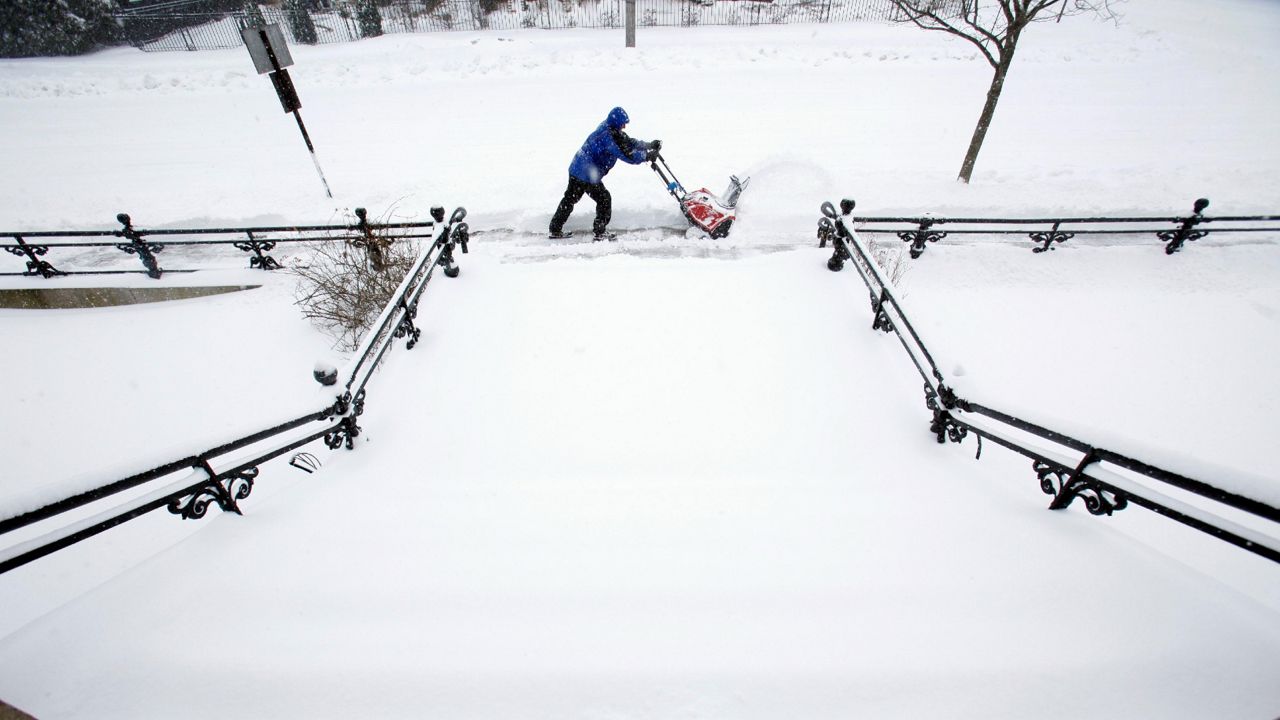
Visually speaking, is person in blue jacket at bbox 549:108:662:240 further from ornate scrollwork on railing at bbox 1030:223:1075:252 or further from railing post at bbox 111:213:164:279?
railing post at bbox 111:213:164:279

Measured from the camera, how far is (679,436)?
3715mm

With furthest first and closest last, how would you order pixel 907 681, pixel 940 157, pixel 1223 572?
pixel 940 157
pixel 1223 572
pixel 907 681

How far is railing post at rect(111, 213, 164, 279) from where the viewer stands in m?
7.08

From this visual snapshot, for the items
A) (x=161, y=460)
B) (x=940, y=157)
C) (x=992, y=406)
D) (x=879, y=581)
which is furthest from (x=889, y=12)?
(x=161, y=460)

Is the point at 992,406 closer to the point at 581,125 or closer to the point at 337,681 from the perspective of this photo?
the point at 337,681

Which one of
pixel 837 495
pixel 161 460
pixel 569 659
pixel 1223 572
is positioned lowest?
pixel 1223 572

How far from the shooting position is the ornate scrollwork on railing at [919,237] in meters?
6.68

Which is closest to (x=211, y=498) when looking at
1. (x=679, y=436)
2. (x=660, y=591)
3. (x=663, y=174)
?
(x=660, y=591)

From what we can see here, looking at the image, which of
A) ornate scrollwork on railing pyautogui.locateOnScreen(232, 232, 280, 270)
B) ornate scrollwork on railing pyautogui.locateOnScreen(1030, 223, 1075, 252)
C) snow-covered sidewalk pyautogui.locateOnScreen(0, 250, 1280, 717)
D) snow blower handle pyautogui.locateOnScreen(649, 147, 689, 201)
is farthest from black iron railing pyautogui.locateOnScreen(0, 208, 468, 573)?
ornate scrollwork on railing pyautogui.locateOnScreen(1030, 223, 1075, 252)

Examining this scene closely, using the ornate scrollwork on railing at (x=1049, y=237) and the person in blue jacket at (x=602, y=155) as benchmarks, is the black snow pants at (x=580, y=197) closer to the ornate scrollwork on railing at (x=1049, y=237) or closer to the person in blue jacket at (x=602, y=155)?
the person in blue jacket at (x=602, y=155)

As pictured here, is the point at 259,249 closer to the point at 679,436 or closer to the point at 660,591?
the point at 679,436

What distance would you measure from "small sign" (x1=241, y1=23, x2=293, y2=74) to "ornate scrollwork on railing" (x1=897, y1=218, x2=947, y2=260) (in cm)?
965

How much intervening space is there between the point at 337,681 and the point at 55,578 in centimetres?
319

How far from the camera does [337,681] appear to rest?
196 cm
